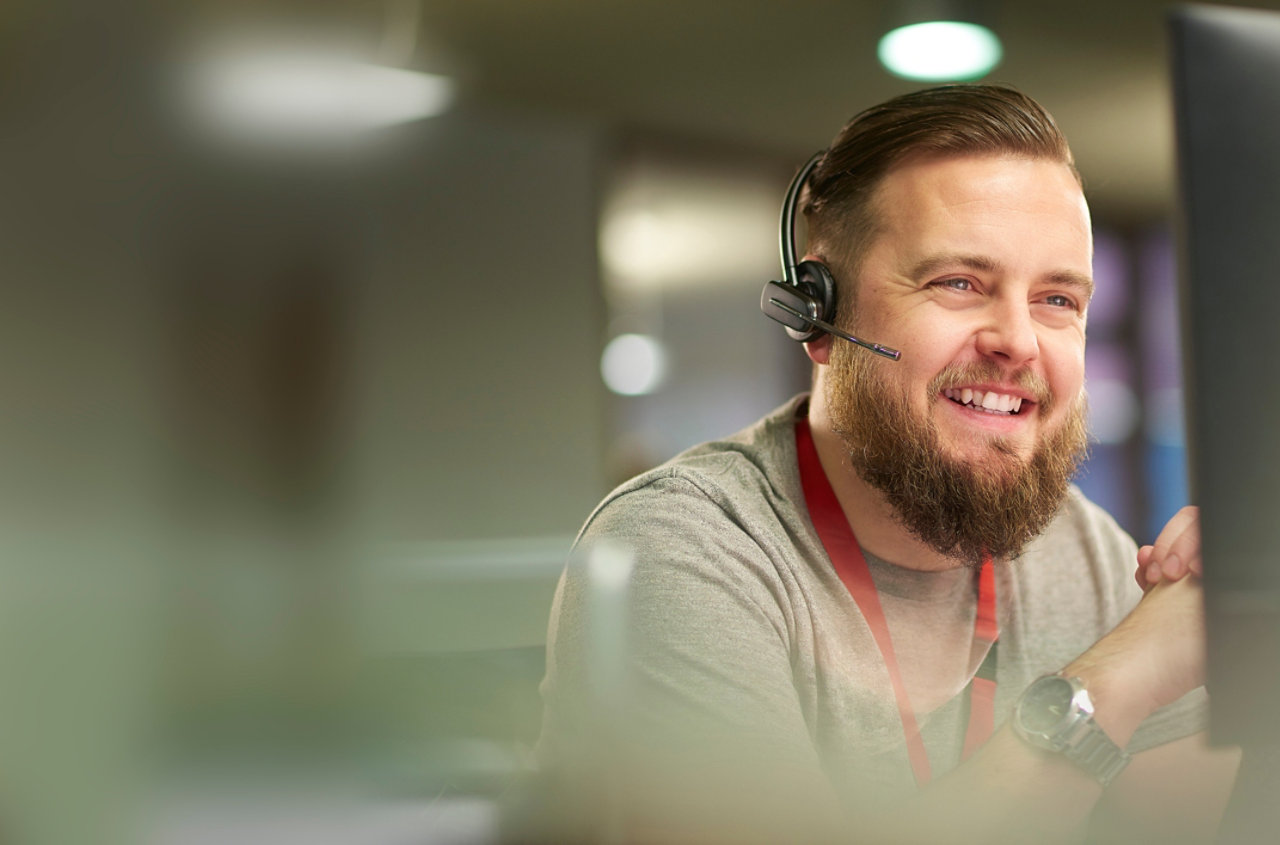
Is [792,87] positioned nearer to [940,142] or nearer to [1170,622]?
[940,142]

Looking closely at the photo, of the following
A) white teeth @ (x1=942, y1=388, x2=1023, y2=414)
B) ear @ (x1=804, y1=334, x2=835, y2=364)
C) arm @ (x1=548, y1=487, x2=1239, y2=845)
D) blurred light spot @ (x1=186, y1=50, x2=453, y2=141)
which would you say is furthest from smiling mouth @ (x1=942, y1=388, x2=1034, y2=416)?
blurred light spot @ (x1=186, y1=50, x2=453, y2=141)

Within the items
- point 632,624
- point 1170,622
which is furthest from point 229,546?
point 1170,622

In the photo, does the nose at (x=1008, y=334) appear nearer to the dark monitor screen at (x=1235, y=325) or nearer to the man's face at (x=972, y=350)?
the man's face at (x=972, y=350)

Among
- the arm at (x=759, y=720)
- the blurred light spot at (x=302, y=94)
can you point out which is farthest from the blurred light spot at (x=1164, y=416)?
the blurred light spot at (x=302, y=94)

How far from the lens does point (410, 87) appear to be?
2.28 feet

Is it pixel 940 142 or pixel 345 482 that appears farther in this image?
pixel 940 142

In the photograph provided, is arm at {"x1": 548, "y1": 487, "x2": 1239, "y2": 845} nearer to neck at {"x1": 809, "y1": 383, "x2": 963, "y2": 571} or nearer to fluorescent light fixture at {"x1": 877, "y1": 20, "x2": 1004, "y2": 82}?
neck at {"x1": 809, "y1": 383, "x2": 963, "y2": 571}

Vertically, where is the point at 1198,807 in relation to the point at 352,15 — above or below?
below

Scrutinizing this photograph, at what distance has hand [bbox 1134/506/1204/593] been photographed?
851 mm

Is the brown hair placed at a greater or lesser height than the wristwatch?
greater

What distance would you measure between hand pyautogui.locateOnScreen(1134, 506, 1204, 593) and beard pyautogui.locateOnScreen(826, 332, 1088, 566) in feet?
0.30

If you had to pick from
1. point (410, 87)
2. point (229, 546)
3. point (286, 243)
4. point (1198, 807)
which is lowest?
point (1198, 807)

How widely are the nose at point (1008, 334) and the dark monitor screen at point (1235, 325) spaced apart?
11 centimetres

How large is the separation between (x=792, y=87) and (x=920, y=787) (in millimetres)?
554
